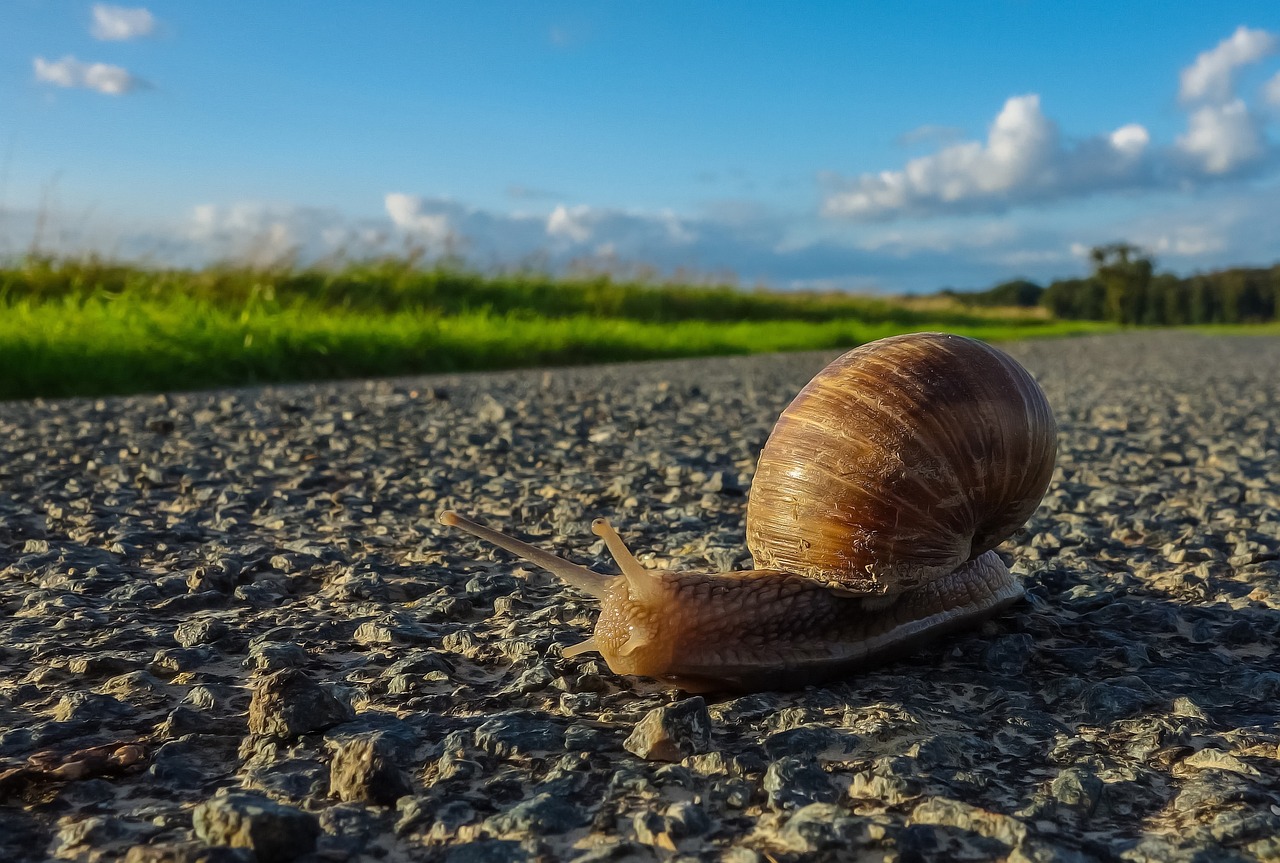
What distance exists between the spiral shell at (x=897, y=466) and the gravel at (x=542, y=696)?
0.28 metres

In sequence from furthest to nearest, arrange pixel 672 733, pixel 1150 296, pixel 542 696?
pixel 1150 296 < pixel 542 696 < pixel 672 733

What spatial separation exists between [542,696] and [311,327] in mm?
8723

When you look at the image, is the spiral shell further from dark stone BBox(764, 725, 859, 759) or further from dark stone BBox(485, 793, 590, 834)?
Answer: dark stone BBox(485, 793, 590, 834)

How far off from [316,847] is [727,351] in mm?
13038

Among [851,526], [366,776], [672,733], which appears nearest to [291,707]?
[366,776]

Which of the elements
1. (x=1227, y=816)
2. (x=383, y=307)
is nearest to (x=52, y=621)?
(x=1227, y=816)

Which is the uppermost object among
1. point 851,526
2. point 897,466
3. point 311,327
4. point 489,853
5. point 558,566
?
point 311,327

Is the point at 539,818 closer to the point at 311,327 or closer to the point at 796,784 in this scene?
the point at 796,784

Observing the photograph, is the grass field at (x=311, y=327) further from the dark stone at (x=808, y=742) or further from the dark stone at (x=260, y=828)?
the dark stone at (x=808, y=742)

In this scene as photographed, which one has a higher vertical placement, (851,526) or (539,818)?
(851,526)

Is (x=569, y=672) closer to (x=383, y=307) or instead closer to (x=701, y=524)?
(x=701, y=524)

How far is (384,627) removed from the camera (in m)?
2.37

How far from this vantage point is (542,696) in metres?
2.04

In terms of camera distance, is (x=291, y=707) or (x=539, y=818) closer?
(x=539, y=818)
